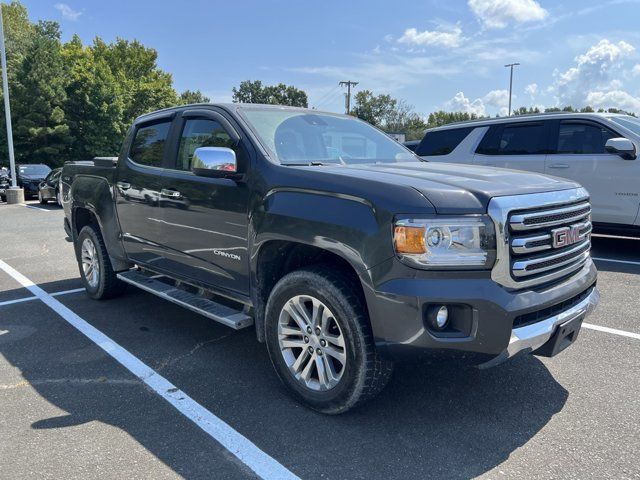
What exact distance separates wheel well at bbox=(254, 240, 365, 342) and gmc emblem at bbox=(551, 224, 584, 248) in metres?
1.27

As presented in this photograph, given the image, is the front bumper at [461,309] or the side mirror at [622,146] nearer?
the front bumper at [461,309]

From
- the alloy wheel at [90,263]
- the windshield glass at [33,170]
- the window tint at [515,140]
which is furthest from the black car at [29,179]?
the window tint at [515,140]

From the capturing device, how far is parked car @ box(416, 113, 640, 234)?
7.15m

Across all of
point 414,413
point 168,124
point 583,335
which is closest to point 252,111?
point 168,124

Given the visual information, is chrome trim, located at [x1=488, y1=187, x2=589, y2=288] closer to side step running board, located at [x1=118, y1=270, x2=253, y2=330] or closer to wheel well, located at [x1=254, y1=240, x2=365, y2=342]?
wheel well, located at [x1=254, y1=240, x2=365, y2=342]

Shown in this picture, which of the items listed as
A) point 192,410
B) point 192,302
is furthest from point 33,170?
point 192,410

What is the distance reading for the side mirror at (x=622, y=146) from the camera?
6.90 m

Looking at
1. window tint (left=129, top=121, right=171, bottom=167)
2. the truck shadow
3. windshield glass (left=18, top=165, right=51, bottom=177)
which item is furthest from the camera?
windshield glass (left=18, top=165, right=51, bottom=177)

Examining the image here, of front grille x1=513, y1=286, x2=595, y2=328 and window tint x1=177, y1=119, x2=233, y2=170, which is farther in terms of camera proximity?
window tint x1=177, y1=119, x2=233, y2=170

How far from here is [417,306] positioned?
2.61m

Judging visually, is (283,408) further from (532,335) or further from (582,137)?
(582,137)

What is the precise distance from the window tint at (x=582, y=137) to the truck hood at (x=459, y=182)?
15.5 ft

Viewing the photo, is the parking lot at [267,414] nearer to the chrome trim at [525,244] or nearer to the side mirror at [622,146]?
the chrome trim at [525,244]

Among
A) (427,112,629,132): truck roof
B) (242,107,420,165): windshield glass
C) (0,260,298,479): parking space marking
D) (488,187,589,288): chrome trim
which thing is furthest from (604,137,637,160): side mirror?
(0,260,298,479): parking space marking
